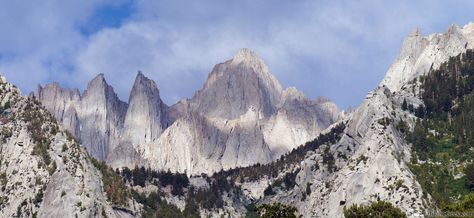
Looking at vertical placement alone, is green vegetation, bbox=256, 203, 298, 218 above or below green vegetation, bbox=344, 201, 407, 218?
above

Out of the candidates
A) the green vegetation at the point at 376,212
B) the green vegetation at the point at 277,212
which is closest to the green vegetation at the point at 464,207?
the green vegetation at the point at 376,212

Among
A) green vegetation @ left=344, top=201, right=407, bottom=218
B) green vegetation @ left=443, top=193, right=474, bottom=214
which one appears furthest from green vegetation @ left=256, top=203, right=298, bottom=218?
green vegetation @ left=443, top=193, right=474, bottom=214

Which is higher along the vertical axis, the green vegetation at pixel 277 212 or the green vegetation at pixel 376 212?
the green vegetation at pixel 277 212

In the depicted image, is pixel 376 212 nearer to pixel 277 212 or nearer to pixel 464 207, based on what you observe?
pixel 464 207

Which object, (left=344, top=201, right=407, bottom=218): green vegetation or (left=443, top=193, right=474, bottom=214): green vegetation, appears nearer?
(left=344, top=201, right=407, bottom=218): green vegetation

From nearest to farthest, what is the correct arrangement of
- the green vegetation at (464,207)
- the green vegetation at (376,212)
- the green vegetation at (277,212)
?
the green vegetation at (376,212)
the green vegetation at (464,207)
the green vegetation at (277,212)

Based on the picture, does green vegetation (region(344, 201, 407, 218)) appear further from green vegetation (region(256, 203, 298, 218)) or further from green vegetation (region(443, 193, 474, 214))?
green vegetation (region(256, 203, 298, 218))

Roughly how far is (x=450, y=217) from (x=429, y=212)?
41476mm

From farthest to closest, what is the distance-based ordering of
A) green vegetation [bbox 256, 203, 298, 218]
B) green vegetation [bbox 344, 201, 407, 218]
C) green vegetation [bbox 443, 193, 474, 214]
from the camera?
green vegetation [bbox 256, 203, 298, 218] < green vegetation [bbox 443, 193, 474, 214] < green vegetation [bbox 344, 201, 407, 218]

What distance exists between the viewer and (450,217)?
159 metres

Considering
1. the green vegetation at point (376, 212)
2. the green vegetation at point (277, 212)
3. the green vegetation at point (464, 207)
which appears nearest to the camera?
the green vegetation at point (376, 212)

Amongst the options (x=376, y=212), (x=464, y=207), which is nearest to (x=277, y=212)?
(x=376, y=212)

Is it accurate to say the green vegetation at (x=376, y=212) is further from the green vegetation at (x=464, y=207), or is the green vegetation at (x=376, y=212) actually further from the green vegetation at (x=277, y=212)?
the green vegetation at (x=277, y=212)

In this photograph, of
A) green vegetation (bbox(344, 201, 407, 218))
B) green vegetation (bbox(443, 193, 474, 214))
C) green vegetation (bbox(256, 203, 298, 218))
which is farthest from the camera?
green vegetation (bbox(256, 203, 298, 218))
